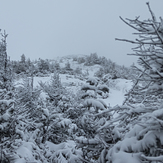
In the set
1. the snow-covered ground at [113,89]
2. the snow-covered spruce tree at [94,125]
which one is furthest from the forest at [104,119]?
the snow-covered ground at [113,89]

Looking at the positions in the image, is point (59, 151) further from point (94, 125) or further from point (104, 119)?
point (94, 125)

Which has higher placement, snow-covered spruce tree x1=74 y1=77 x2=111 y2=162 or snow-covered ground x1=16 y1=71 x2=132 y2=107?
snow-covered spruce tree x1=74 y1=77 x2=111 y2=162

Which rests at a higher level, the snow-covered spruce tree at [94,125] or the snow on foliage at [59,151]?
the snow-covered spruce tree at [94,125]

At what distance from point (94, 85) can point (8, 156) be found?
2.60 meters

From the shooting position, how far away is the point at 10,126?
3.79m

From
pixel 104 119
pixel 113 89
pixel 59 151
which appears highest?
pixel 104 119

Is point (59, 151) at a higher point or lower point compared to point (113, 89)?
higher

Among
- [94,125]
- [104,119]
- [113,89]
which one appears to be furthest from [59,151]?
[113,89]

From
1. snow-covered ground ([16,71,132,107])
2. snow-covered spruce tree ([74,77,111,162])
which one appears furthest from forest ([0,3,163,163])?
snow-covered ground ([16,71,132,107])

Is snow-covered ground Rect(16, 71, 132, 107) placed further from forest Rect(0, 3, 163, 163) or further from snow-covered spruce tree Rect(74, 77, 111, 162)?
snow-covered spruce tree Rect(74, 77, 111, 162)

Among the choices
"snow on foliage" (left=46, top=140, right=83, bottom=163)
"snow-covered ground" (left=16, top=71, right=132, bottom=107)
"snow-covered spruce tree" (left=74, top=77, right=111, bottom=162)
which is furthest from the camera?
"snow-covered ground" (left=16, top=71, right=132, bottom=107)

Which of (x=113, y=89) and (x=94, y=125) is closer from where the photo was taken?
(x=94, y=125)

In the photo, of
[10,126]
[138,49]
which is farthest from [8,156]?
[138,49]

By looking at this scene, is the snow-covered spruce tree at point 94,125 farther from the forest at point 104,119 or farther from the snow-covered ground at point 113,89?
the snow-covered ground at point 113,89
